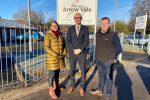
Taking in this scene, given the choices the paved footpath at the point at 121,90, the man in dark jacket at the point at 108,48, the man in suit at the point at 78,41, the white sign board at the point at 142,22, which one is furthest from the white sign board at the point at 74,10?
the white sign board at the point at 142,22

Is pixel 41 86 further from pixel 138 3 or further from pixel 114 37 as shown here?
pixel 138 3

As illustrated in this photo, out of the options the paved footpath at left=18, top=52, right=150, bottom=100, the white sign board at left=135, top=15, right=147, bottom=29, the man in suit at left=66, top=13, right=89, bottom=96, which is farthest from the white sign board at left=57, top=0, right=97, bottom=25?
the white sign board at left=135, top=15, right=147, bottom=29

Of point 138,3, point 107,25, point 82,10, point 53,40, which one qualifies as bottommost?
point 53,40

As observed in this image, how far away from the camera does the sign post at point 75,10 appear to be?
430cm

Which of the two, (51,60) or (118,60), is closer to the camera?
(51,60)

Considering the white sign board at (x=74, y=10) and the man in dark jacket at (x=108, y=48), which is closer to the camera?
the man in dark jacket at (x=108, y=48)

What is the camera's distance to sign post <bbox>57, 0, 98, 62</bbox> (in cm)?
430

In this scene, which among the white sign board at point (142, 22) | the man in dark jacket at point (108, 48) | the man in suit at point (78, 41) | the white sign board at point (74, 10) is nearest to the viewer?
the man in dark jacket at point (108, 48)

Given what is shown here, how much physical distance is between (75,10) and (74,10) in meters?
0.04

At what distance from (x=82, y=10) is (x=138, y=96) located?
11.0 ft

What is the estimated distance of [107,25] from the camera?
100 inches

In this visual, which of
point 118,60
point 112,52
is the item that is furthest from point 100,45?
point 118,60

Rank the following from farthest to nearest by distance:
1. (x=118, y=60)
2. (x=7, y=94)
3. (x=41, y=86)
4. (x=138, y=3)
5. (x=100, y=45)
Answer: (x=138, y=3) < (x=118, y=60) < (x=41, y=86) < (x=7, y=94) < (x=100, y=45)

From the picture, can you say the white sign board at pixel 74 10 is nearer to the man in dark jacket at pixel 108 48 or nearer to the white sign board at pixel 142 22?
the man in dark jacket at pixel 108 48
